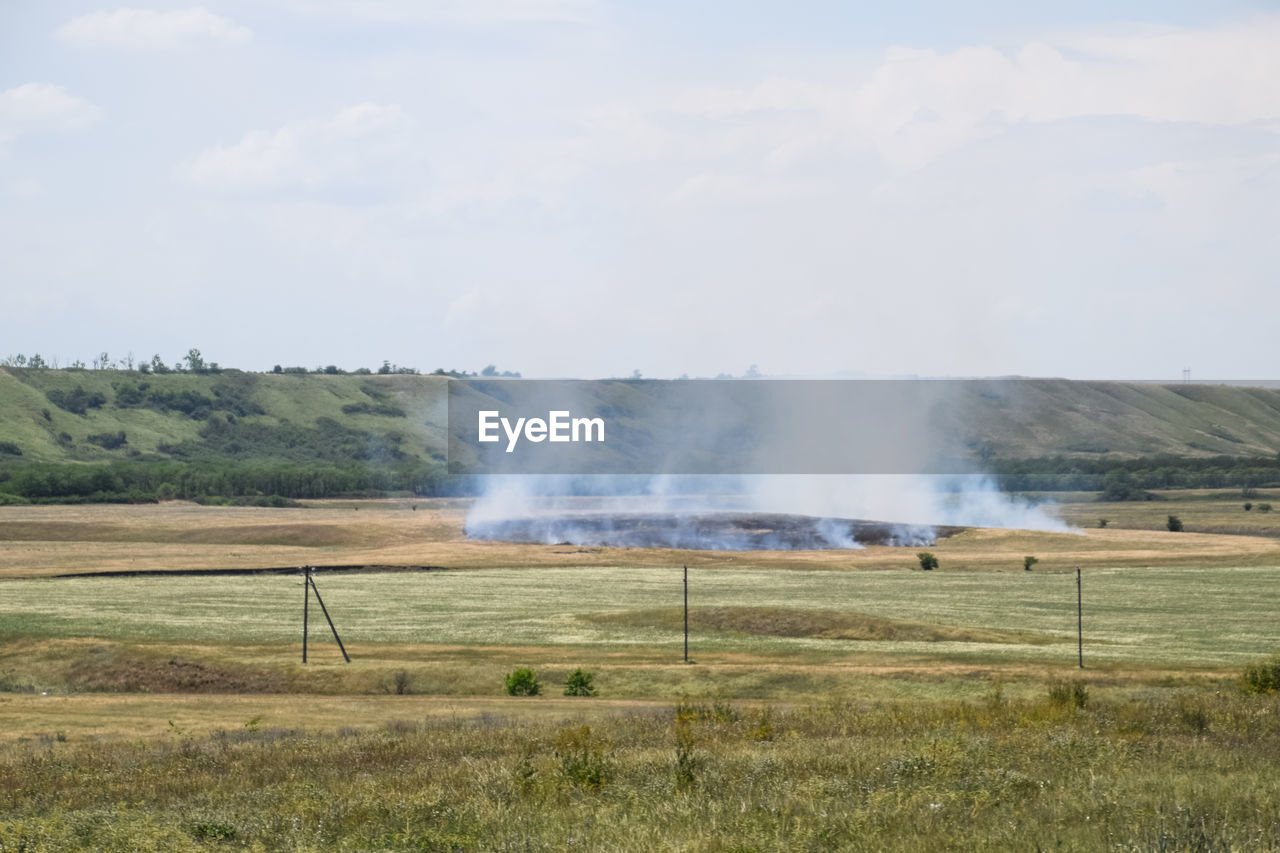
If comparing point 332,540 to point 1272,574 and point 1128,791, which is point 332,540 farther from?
point 1128,791

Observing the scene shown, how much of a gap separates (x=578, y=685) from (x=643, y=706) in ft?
13.2

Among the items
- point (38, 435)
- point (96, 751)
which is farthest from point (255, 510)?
point (96, 751)

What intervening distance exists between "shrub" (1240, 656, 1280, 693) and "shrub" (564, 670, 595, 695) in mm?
17212

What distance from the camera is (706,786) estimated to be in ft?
54.1

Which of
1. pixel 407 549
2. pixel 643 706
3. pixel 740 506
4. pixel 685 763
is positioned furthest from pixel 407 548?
pixel 685 763

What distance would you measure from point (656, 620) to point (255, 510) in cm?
9173

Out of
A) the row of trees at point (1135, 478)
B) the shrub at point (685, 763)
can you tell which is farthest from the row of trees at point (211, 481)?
the shrub at point (685, 763)

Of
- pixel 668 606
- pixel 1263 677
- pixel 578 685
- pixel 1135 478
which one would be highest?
pixel 1135 478

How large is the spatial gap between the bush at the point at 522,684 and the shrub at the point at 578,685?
937 mm

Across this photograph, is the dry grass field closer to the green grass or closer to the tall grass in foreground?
the green grass

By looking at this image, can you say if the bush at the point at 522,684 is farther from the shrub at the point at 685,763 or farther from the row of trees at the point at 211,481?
the row of trees at the point at 211,481

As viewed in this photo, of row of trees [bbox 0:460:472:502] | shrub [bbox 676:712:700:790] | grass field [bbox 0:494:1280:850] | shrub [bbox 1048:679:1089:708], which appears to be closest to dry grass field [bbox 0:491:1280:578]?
grass field [bbox 0:494:1280:850]

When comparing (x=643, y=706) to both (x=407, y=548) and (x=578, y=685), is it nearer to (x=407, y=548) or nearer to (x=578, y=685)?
(x=578, y=685)

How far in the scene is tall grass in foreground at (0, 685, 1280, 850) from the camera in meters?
13.1
